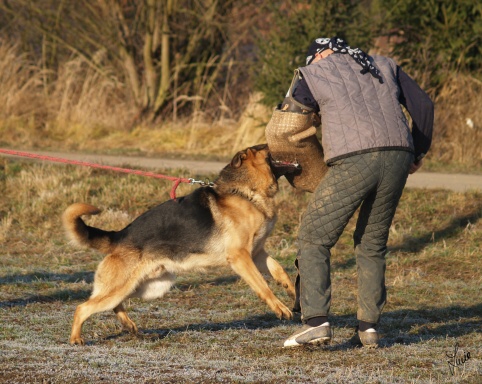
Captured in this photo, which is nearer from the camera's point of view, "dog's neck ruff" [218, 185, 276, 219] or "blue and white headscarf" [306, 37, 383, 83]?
"blue and white headscarf" [306, 37, 383, 83]

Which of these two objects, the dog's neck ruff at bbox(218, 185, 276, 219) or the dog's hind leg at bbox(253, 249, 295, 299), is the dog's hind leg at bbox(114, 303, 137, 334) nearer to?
the dog's hind leg at bbox(253, 249, 295, 299)

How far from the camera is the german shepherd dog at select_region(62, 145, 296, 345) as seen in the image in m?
5.56

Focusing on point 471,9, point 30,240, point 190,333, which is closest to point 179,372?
point 190,333

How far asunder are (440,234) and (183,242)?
451 centimetres

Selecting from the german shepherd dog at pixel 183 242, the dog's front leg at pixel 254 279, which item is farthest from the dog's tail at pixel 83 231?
the dog's front leg at pixel 254 279

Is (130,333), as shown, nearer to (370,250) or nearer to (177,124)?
(370,250)

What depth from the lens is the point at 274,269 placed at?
5.84m

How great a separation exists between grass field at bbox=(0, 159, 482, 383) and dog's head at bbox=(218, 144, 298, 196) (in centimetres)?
102

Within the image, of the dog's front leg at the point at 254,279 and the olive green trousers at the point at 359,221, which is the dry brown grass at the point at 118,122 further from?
the olive green trousers at the point at 359,221

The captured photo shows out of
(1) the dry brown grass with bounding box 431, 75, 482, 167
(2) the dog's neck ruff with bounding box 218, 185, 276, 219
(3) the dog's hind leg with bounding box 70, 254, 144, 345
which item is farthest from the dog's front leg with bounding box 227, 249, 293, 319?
(1) the dry brown grass with bounding box 431, 75, 482, 167

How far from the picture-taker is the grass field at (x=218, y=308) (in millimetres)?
4531

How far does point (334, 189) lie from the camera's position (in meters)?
4.82

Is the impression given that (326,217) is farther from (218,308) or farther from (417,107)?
(218,308)

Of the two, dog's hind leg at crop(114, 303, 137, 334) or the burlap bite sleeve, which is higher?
the burlap bite sleeve
